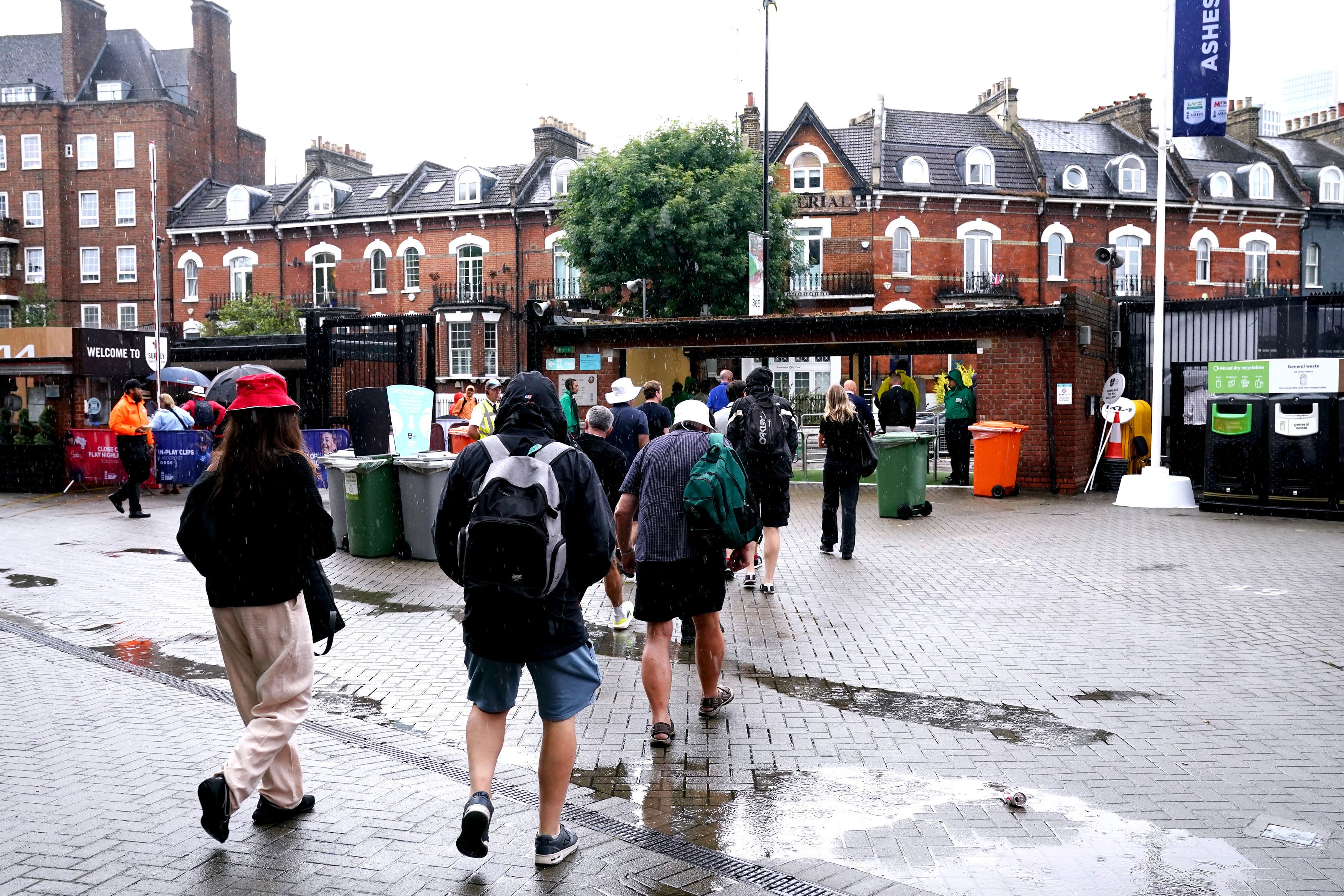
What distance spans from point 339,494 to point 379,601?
3.04m

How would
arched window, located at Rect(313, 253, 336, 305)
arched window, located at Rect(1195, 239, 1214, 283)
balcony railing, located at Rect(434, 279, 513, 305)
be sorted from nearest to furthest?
arched window, located at Rect(1195, 239, 1214, 283), balcony railing, located at Rect(434, 279, 513, 305), arched window, located at Rect(313, 253, 336, 305)

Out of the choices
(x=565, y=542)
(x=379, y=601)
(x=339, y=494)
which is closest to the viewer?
(x=565, y=542)

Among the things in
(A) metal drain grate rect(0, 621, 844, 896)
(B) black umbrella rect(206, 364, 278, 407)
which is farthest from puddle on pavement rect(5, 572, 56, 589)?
(B) black umbrella rect(206, 364, 278, 407)

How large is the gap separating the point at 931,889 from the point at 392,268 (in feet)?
140

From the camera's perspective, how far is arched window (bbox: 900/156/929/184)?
39250 mm

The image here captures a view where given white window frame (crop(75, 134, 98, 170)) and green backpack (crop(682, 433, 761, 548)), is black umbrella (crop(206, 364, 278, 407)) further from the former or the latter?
white window frame (crop(75, 134, 98, 170))

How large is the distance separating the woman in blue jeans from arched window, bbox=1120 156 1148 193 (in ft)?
113

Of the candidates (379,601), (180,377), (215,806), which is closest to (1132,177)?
(180,377)

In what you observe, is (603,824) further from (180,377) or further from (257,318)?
(257,318)

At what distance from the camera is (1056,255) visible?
40031mm

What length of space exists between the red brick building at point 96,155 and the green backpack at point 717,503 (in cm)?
4854

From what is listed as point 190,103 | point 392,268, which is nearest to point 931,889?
point 392,268

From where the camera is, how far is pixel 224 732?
5496 millimetres

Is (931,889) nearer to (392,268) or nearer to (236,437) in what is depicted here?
(236,437)
